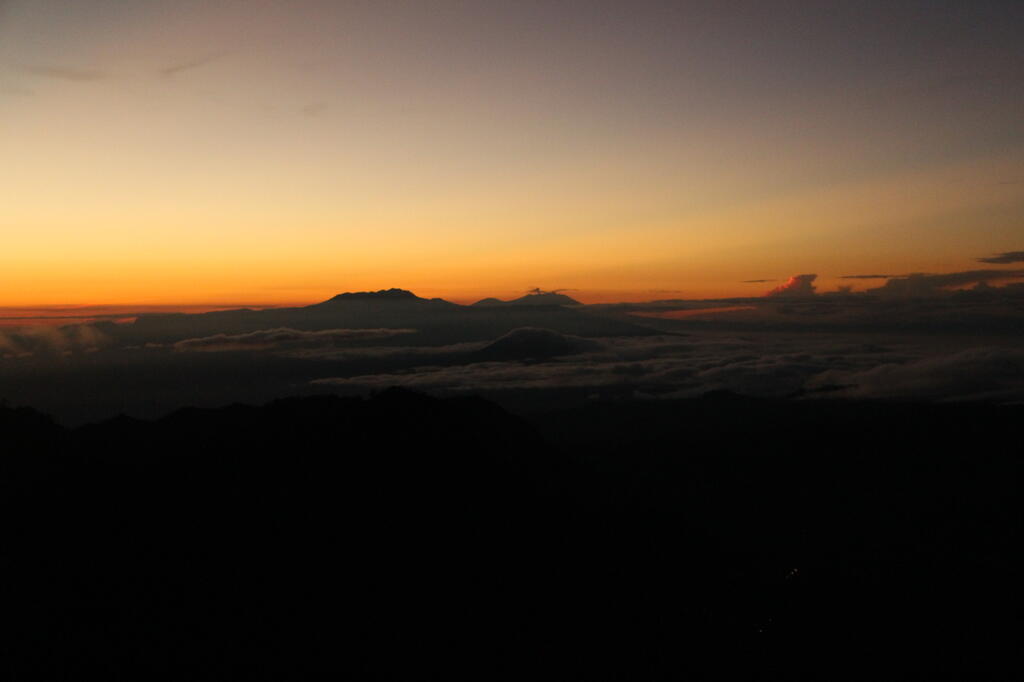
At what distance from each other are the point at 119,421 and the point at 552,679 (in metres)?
103

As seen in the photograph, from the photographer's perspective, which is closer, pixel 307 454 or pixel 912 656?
pixel 307 454

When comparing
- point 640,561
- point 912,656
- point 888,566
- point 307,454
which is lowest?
point 888,566

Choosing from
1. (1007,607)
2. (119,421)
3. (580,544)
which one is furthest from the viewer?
(1007,607)

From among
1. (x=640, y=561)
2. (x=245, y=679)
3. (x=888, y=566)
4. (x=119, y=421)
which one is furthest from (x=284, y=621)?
(x=888, y=566)

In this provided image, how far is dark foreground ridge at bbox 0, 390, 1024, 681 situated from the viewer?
58.1 meters

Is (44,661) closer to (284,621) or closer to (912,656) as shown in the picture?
(284,621)

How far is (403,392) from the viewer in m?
115

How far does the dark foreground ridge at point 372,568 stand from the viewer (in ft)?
191

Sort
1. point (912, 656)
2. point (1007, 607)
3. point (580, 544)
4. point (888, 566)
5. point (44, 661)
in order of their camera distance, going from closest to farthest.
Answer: point (44, 661), point (580, 544), point (912, 656), point (1007, 607), point (888, 566)

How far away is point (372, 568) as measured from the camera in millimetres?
70312

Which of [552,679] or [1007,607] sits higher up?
[552,679]

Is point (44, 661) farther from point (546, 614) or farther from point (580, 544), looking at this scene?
point (580, 544)

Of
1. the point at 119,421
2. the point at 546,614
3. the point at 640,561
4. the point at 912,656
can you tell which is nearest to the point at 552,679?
the point at 546,614

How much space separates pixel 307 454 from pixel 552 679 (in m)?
48.2
